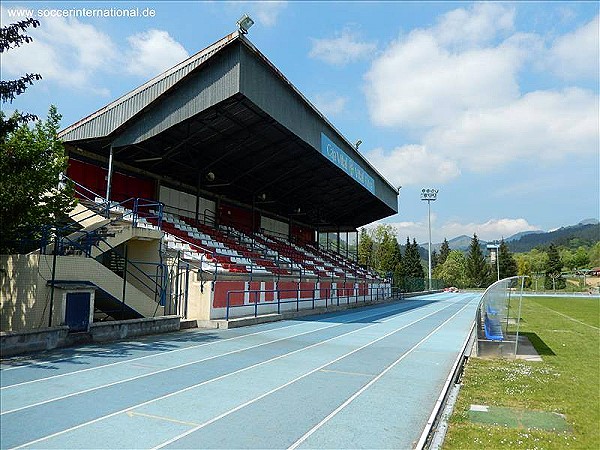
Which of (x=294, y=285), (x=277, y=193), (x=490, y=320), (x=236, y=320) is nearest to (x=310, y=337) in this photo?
(x=236, y=320)

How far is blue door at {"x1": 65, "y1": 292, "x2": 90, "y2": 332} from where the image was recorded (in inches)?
440

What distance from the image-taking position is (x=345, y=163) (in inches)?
1079

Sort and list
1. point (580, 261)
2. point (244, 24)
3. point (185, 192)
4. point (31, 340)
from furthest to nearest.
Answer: point (580, 261), point (185, 192), point (244, 24), point (31, 340)

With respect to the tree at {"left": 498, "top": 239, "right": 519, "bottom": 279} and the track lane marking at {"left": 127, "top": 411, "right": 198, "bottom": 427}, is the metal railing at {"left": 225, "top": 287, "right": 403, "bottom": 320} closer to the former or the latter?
the track lane marking at {"left": 127, "top": 411, "right": 198, "bottom": 427}

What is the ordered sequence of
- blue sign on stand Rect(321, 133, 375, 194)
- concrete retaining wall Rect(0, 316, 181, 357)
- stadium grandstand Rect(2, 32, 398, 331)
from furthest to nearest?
1. blue sign on stand Rect(321, 133, 375, 194)
2. stadium grandstand Rect(2, 32, 398, 331)
3. concrete retaining wall Rect(0, 316, 181, 357)

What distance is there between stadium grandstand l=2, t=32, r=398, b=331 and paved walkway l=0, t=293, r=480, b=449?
8.85 feet

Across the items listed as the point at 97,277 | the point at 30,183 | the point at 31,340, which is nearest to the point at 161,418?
the point at 31,340

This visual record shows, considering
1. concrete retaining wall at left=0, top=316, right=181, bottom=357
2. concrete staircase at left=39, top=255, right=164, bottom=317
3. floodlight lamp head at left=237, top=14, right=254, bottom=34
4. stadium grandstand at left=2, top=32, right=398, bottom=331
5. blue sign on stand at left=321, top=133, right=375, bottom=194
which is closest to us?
concrete retaining wall at left=0, top=316, right=181, bottom=357

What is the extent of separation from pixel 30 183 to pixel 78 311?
130 inches

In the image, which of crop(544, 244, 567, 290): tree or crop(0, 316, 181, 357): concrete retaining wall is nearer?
crop(0, 316, 181, 357): concrete retaining wall

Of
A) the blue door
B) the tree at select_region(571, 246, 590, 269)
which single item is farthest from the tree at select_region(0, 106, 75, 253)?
the tree at select_region(571, 246, 590, 269)

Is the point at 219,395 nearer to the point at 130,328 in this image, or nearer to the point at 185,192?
the point at 130,328

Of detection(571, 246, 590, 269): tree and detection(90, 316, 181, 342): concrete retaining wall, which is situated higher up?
detection(571, 246, 590, 269): tree

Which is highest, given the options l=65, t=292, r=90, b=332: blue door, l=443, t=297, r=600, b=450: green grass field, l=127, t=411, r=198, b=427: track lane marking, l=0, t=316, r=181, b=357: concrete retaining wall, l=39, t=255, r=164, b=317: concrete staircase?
l=39, t=255, r=164, b=317: concrete staircase
